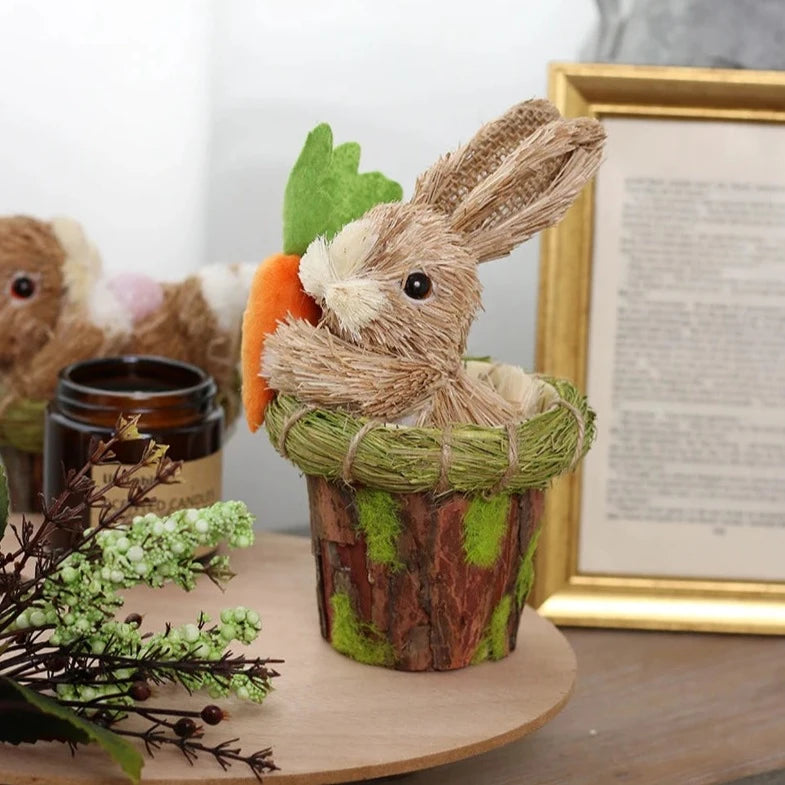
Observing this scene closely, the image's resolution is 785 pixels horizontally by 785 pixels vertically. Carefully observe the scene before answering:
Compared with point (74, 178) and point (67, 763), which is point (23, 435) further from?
point (67, 763)

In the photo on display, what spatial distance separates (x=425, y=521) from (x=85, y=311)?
0.33 meters

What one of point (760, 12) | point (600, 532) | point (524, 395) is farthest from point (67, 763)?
point (760, 12)

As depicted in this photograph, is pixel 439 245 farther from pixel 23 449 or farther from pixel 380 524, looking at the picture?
pixel 23 449

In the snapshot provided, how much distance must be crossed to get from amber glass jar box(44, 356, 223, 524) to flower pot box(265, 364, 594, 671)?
0.11 m

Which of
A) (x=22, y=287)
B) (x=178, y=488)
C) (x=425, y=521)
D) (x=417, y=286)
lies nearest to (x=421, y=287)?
(x=417, y=286)

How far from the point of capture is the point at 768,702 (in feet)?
2.50

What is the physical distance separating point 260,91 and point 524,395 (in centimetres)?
35

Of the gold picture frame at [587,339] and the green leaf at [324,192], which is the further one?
the gold picture frame at [587,339]

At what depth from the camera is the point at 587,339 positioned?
0.84m

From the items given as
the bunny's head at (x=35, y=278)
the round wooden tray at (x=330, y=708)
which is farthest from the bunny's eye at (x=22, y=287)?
the round wooden tray at (x=330, y=708)

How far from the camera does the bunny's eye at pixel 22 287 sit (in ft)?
2.72

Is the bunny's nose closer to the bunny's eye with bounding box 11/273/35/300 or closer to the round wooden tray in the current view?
the round wooden tray

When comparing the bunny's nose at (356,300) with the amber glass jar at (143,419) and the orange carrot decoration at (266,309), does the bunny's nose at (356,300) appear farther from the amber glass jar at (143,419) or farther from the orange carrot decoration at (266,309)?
the amber glass jar at (143,419)

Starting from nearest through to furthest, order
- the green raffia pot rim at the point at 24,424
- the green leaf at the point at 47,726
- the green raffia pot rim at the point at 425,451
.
→ 1. the green leaf at the point at 47,726
2. the green raffia pot rim at the point at 425,451
3. the green raffia pot rim at the point at 24,424
